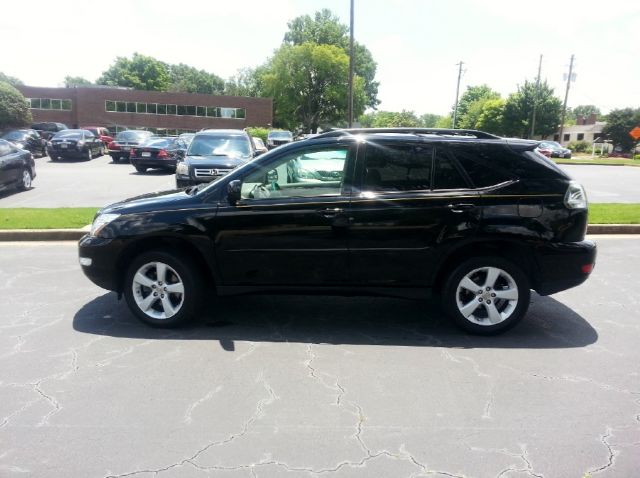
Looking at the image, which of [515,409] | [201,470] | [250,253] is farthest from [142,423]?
[515,409]

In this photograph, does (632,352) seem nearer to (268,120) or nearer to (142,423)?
(142,423)

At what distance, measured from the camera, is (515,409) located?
3471 mm

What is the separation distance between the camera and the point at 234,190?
15.1 feet

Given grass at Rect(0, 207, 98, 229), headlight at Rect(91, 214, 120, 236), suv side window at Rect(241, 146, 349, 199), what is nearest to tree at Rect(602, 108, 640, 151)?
grass at Rect(0, 207, 98, 229)

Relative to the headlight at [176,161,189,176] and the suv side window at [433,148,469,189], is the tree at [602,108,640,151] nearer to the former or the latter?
the headlight at [176,161,189,176]

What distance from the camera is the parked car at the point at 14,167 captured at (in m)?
12.9

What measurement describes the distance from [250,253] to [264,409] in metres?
1.64

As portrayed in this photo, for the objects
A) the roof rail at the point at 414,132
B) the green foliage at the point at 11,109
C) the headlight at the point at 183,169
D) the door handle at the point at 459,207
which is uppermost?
the green foliage at the point at 11,109

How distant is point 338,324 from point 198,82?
118976 millimetres

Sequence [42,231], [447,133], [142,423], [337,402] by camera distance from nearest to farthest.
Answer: [142,423], [337,402], [447,133], [42,231]

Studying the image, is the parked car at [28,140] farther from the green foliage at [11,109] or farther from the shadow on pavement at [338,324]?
the shadow on pavement at [338,324]

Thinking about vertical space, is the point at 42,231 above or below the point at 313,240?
below

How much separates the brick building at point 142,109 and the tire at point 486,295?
5962cm

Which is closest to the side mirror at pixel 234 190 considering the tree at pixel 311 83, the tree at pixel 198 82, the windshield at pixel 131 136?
the windshield at pixel 131 136
